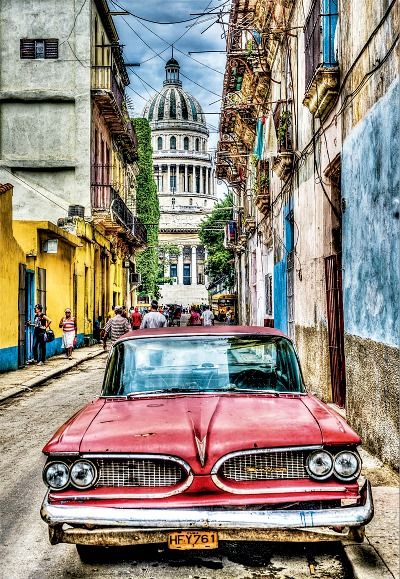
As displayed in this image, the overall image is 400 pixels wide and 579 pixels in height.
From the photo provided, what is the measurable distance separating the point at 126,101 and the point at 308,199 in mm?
26831

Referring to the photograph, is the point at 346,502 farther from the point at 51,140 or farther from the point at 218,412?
the point at 51,140

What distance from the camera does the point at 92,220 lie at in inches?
1113

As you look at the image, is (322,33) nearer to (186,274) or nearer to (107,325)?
(107,325)

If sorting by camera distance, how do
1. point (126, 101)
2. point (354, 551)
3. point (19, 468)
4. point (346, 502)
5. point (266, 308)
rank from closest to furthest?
point (346, 502), point (354, 551), point (19, 468), point (266, 308), point (126, 101)

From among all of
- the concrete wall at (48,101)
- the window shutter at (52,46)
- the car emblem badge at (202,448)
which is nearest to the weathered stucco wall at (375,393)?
the car emblem badge at (202,448)

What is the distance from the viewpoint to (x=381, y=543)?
15.0 ft

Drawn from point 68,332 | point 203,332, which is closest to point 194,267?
point 68,332

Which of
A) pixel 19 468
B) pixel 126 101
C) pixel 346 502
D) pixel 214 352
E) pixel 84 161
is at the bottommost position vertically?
pixel 19 468

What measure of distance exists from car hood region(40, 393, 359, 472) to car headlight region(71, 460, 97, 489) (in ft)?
0.29

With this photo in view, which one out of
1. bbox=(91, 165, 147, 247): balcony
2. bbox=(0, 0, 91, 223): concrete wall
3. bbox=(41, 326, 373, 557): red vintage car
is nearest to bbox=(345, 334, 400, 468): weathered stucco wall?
bbox=(41, 326, 373, 557): red vintage car

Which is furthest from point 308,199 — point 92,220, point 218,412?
point 92,220

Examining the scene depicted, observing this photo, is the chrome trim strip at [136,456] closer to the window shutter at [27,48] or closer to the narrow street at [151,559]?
the narrow street at [151,559]

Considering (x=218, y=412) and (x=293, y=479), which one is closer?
(x=293, y=479)

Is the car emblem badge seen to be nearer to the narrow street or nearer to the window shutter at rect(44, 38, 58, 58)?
the narrow street
